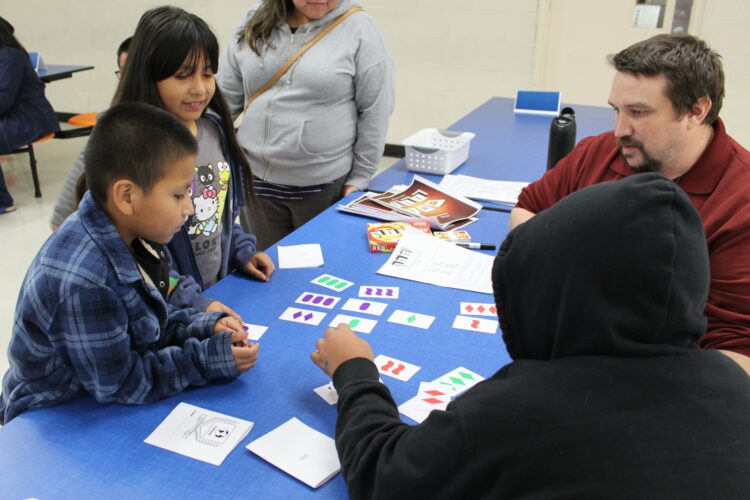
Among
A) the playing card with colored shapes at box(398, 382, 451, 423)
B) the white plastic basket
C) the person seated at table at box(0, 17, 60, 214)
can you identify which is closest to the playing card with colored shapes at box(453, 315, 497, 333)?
the playing card with colored shapes at box(398, 382, 451, 423)

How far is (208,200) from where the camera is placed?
1793mm

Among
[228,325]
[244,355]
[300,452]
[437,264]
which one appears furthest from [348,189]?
[300,452]

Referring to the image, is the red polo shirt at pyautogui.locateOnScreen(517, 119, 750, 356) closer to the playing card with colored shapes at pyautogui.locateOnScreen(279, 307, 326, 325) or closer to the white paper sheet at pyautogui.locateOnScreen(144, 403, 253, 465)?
the playing card with colored shapes at pyautogui.locateOnScreen(279, 307, 326, 325)

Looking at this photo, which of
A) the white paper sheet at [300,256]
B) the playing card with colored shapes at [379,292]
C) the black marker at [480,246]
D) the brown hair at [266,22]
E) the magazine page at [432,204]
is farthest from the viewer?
the brown hair at [266,22]

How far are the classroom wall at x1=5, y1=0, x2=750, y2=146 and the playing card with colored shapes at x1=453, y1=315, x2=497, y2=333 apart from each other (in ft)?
12.5

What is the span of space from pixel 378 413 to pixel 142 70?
111cm

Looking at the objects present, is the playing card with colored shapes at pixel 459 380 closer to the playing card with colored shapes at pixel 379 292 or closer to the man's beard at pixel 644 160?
the playing card with colored shapes at pixel 379 292

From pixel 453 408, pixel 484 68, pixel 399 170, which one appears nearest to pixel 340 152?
pixel 399 170

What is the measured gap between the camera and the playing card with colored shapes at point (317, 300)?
1.67m

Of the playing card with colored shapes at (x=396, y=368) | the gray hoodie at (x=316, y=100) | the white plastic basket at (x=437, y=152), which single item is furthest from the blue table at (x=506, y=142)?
the playing card with colored shapes at (x=396, y=368)

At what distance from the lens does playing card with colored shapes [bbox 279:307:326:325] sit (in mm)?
1595

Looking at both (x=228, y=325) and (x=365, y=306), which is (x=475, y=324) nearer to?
(x=365, y=306)

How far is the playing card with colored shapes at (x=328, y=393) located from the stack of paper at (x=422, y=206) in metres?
0.98

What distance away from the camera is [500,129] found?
3.42 m
